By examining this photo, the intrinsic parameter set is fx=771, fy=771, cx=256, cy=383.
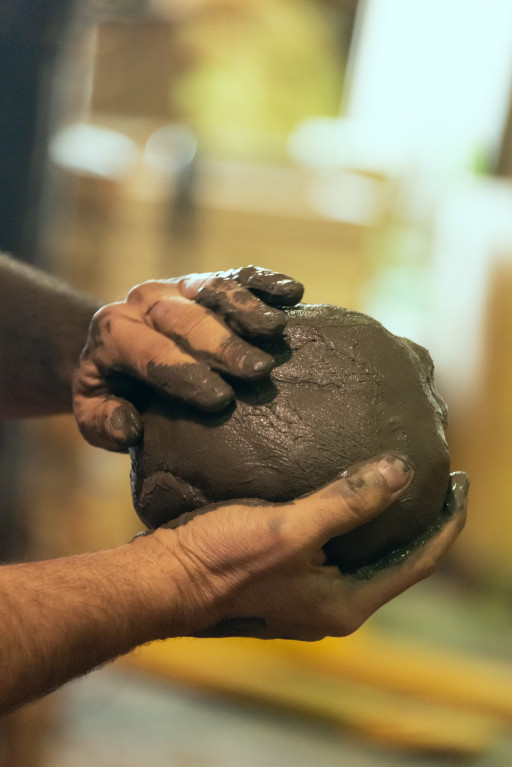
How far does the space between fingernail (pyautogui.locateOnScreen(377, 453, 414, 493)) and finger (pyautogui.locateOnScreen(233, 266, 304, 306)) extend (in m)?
0.33

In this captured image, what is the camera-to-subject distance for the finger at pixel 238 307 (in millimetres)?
1308

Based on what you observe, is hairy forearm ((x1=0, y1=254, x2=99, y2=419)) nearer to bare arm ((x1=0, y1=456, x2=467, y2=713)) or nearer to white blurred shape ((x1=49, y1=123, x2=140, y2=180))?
bare arm ((x1=0, y1=456, x2=467, y2=713))

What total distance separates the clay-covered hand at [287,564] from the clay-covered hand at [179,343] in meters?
0.21

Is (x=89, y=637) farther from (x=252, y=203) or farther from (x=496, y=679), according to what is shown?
(x=252, y=203)

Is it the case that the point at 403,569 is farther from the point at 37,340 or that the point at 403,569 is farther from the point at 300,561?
the point at 37,340

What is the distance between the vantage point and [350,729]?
2.78m

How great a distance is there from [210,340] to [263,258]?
348cm

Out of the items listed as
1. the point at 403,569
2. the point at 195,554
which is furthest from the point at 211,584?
the point at 403,569

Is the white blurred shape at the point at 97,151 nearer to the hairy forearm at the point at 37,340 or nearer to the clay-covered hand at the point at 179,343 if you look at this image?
the hairy forearm at the point at 37,340

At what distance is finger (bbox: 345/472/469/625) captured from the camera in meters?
1.34

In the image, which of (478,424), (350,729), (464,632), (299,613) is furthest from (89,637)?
(478,424)

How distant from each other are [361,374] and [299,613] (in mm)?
439

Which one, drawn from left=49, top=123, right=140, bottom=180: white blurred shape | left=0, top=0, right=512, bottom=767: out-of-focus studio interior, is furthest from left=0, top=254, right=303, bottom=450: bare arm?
left=49, top=123, right=140, bottom=180: white blurred shape

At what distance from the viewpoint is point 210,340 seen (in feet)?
4.29
